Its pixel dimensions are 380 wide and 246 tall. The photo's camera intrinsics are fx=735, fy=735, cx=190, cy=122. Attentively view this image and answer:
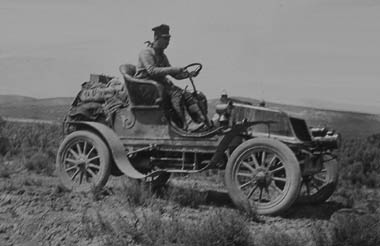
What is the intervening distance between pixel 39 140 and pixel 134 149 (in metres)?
9.70

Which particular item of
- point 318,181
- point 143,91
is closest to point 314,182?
point 318,181

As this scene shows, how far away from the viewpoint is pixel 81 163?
1115cm

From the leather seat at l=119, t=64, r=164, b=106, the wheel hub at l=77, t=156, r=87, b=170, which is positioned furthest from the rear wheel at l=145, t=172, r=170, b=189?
the leather seat at l=119, t=64, r=164, b=106

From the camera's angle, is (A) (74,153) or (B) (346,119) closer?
(A) (74,153)

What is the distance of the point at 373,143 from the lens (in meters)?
29.0

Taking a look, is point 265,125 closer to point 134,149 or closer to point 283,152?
point 283,152

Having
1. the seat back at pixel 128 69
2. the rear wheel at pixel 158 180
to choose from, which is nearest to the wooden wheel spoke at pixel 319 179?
the rear wheel at pixel 158 180

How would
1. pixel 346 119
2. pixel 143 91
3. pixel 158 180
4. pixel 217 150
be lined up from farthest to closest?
pixel 346 119, pixel 158 180, pixel 143 91, pixel 217 150

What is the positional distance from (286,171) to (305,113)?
3582cm

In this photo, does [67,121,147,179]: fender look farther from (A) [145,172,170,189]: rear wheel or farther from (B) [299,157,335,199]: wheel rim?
(B) [299,157,335,199]: wheel rim

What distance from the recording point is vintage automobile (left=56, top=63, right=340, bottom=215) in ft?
31.7

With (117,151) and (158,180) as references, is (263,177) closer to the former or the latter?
(117,151)

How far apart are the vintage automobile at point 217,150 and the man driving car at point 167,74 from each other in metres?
0.17

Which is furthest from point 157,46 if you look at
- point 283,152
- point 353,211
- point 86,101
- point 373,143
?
point 373,143
